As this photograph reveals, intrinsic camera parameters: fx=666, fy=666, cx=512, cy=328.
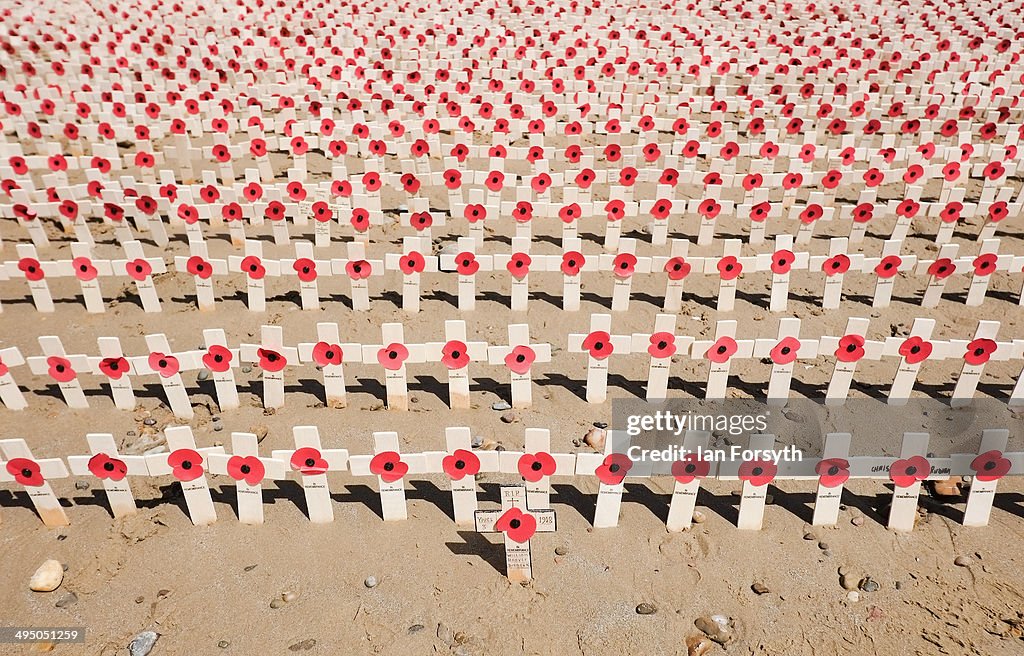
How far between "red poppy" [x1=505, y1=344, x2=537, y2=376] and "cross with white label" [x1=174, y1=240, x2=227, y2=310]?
361 centimetres

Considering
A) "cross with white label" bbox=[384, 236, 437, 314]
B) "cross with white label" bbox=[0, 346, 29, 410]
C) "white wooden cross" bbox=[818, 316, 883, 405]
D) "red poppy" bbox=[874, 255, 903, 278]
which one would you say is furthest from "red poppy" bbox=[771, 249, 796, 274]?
"cross with white label" bbox=[0, 346, 29, 410]

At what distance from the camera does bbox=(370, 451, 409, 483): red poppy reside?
4.50 m

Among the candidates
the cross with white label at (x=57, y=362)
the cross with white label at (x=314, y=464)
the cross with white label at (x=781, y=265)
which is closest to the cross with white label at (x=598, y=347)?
the cross with white label at (x=314, y=464)

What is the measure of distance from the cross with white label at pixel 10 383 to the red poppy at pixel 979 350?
26.6ft

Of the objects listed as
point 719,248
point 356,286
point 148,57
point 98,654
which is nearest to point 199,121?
point 148,57

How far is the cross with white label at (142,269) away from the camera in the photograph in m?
7.12

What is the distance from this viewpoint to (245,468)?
451 cm

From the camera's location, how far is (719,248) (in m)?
9.02

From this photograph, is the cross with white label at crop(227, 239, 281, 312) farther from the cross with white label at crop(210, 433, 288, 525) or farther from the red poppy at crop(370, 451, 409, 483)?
the red poppy at crop(370, 451, 409, 483)

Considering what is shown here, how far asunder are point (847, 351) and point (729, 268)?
1.75 metres

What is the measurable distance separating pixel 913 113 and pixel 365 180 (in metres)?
10.9

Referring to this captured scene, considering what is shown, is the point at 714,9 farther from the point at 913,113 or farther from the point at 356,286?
the point at 356,286

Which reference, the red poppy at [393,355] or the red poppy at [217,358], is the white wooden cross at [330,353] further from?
the red poppy at [217,358]

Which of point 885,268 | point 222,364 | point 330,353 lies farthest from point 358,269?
point 885,268
